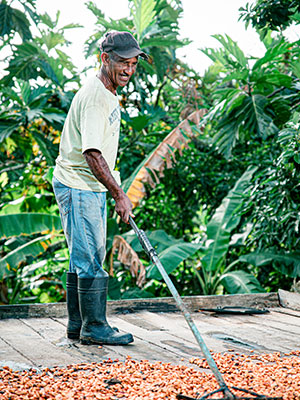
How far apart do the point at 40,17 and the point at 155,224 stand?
2.75 m

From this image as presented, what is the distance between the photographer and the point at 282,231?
4.69 meters

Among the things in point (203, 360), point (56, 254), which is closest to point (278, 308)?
point (203, 360)

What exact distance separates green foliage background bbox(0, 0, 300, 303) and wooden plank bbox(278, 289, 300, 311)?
25.3 inches

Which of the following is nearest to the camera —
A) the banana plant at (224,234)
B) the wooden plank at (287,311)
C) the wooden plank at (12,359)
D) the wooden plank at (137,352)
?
the wooden plank at (12,359)

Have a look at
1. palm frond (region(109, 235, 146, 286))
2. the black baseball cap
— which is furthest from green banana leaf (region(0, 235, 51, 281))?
the black baseball cap

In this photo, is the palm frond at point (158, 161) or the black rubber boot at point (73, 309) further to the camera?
the palm frond at point (158, 161)

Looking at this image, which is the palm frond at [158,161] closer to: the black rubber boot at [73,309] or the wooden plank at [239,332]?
the wooden plank at [239,332]

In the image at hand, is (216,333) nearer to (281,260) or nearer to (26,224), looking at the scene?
(281,260)

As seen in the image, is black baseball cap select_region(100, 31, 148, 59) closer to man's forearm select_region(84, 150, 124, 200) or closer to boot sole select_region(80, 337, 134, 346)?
man's forearm select_region(84, 150, 124, 200)

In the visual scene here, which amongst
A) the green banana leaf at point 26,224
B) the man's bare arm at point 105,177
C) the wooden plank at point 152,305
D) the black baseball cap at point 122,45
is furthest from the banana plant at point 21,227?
the black baseball cap at point 122,45

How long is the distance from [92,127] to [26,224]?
2.59 meters

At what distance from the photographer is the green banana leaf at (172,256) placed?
5035 millimetres

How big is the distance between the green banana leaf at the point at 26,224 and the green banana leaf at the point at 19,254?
10.3 inches

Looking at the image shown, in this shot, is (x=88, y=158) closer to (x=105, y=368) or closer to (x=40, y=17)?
(x=105, y=368)
